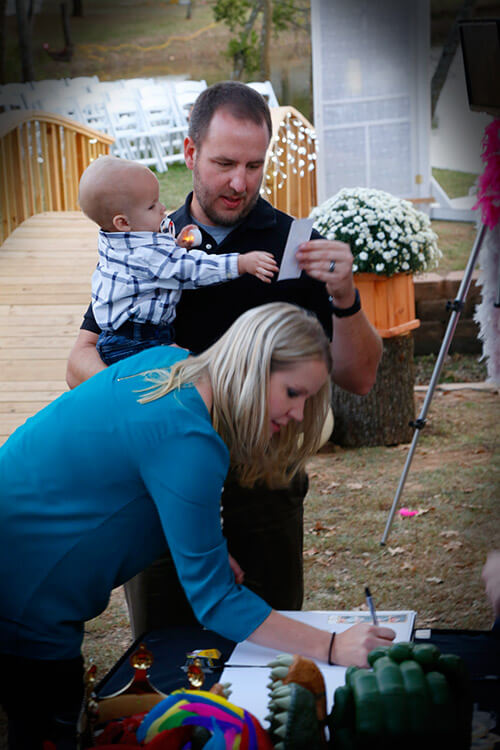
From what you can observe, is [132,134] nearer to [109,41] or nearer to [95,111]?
[95,111]

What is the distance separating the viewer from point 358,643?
1.26 metres

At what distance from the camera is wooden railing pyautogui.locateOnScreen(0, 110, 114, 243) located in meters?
7.10

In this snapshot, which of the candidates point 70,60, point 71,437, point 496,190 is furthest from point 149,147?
point 71,437

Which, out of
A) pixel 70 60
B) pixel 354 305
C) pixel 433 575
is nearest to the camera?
pixel 354 305

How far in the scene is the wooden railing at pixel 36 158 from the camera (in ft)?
23.3

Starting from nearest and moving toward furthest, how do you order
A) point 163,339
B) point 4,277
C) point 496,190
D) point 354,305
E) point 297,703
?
point 297,703 → point 354,305 → point 163,339 → point 496,190 → point 4,277

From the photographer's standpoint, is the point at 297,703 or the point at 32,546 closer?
the point at 297,703

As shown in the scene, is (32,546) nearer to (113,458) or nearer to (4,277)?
(113,458)

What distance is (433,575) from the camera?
3.46 meters

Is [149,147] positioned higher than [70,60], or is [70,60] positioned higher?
[70,60]

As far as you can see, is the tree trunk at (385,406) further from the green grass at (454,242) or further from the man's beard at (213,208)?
the man's beard at (213,208)

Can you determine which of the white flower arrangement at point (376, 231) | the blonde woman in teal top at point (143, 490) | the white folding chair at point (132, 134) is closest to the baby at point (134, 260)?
the blonde woman in teal top at point (143, 490)

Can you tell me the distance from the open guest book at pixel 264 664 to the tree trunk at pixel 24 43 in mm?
12098

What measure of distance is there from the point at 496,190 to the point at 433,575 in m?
1.60
